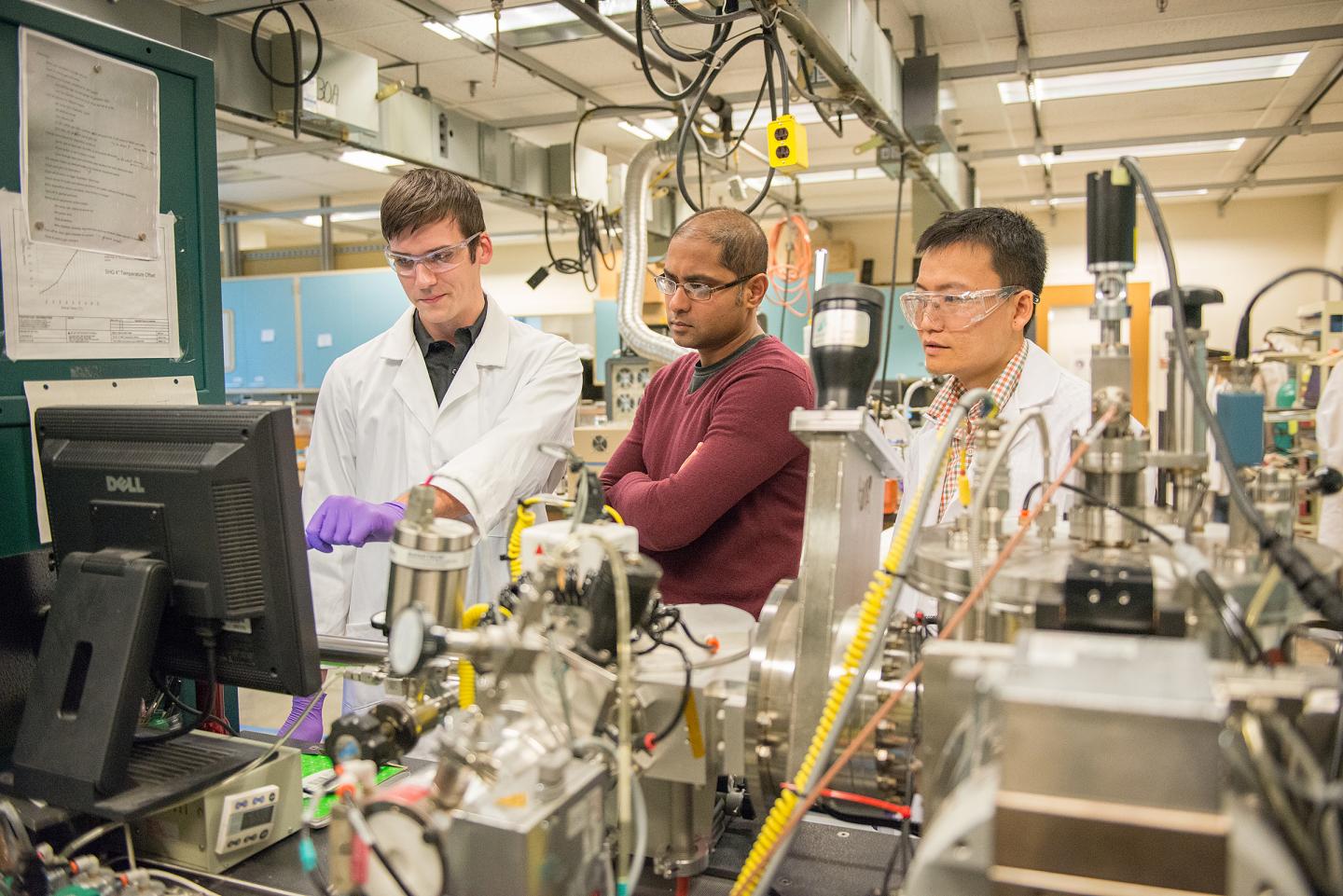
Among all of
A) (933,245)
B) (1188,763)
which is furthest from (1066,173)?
(1188,763)

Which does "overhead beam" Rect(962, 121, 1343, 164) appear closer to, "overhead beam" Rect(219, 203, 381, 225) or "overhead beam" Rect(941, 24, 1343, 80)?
"overhead beam" Rect(941, 24, 1343, 80)

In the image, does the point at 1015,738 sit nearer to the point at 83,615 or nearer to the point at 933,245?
the point at 83,615

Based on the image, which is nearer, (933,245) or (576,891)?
(576,891)

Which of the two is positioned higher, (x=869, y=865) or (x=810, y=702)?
(x=810, y=702)

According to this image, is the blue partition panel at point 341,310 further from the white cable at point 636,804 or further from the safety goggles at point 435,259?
the white cable at point 636,804

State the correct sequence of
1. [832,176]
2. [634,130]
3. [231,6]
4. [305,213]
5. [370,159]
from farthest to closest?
[305,213], [832,176], [634,130], [370,159], [231,6]

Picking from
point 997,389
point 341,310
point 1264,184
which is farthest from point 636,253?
point 1264,184

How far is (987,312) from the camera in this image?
1620 millimetres

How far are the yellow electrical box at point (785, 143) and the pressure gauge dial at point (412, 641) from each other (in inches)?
79.1

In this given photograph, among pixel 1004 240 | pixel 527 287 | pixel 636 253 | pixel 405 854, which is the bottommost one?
pixel 405 854

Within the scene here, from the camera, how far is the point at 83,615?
3.25ft

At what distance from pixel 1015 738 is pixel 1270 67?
5879mm

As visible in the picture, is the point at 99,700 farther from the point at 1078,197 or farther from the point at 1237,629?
the point at 1078,197

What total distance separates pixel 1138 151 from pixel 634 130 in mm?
3487
